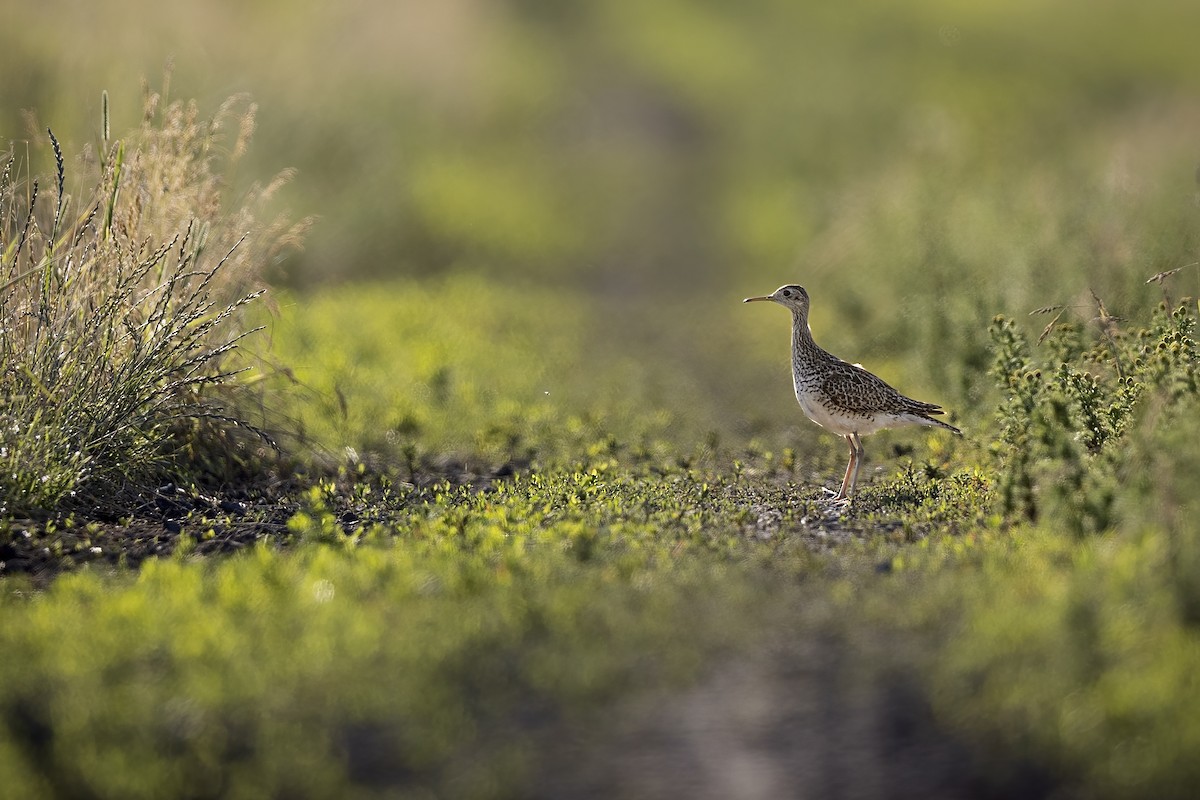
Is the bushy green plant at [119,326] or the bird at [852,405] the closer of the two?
the bushy green plant at [119,326]

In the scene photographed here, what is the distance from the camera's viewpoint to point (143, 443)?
8195 mm

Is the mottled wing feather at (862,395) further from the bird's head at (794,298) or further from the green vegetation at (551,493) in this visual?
the bird's head at (794,298)

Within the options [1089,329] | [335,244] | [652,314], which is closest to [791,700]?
[1089,329]

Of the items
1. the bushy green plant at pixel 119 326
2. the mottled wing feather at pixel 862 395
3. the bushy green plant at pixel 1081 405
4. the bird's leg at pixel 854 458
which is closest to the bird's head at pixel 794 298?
the mottled wing feather at pixel 862 395

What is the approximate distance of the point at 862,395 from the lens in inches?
351

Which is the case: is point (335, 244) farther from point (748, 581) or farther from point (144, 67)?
point (748, 581)

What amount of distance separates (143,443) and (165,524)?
0.57 m

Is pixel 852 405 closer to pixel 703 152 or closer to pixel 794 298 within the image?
pixel 794 298

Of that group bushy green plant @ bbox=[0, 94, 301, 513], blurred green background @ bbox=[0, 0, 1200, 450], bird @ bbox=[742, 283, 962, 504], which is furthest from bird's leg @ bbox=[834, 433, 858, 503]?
bushy green plant @ bbox=[0, 94, 301, 513]

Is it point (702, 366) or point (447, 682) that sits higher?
point (702, 366)

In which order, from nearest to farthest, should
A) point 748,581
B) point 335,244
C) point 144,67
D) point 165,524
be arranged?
point 748,581 < point 165,524 < point 144,67 < point 335,244

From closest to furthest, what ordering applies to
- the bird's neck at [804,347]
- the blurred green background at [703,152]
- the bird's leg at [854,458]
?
1. the bird's leg at [854,458]
2. the bird's neck at [804,347]
3. the blurred green background at [703,152]

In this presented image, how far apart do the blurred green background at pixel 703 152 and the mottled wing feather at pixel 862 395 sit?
2050 millimetres

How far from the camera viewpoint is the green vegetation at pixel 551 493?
5254mm
